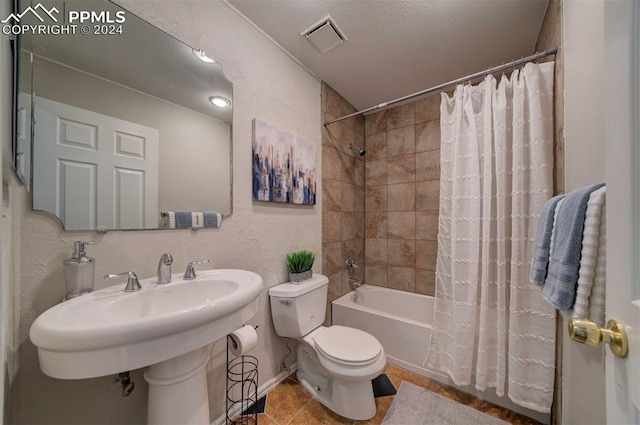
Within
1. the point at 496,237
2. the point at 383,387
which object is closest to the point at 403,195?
the point at 496,237

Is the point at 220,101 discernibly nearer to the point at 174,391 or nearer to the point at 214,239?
the point at 214,239

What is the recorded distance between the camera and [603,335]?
42cm

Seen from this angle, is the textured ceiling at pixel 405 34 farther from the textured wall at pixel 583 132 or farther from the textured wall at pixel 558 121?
the textured wall at pixel 583 132

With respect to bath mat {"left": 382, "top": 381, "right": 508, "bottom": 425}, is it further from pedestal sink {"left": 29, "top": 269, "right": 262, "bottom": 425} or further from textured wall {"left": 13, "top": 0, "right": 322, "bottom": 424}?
pedestal sink {"left": 29, "top": 269, "right": 262, "bottom": 425}

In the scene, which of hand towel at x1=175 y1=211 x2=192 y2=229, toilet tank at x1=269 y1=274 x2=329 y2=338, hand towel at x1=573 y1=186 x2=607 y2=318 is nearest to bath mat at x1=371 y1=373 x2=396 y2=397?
toilet tank at x1=269 y1=274 x2=329 y2=338

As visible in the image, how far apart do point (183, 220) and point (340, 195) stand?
1363 millimetres

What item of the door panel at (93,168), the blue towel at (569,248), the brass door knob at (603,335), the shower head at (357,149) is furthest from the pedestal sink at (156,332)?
the shower head at (357,149)

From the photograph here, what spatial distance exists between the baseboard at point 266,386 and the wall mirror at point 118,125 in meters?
1.09

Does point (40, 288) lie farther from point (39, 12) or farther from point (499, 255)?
point (499, 255)

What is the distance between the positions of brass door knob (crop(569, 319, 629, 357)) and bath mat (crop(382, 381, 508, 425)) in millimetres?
1259

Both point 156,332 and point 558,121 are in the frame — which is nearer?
point 156,332

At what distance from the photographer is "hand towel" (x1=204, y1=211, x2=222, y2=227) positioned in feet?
3.99

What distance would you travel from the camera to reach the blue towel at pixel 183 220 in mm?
1123

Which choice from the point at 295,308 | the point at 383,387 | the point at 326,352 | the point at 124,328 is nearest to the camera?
the point at 124,328
